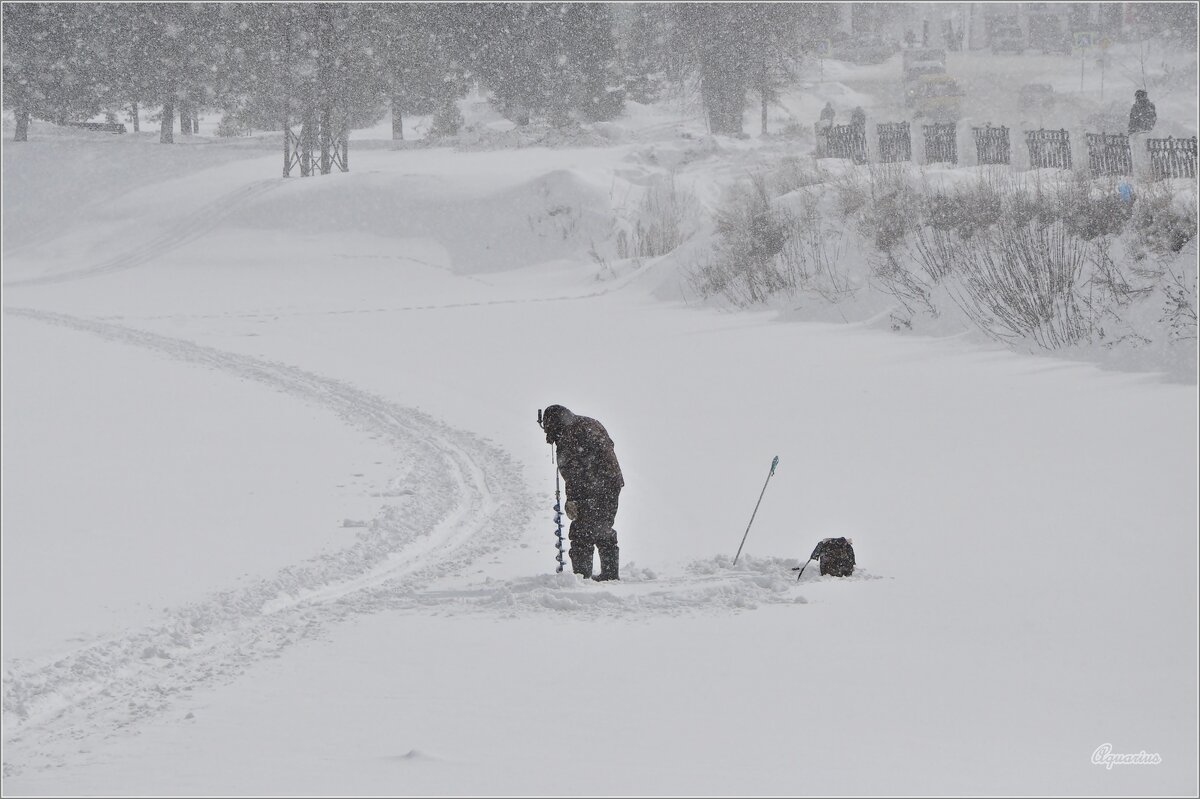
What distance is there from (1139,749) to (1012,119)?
54265 millimetres

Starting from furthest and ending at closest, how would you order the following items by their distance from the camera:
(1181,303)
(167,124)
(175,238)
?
(167,124) < (175,238) < (1181,303)

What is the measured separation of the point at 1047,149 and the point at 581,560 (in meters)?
21.1

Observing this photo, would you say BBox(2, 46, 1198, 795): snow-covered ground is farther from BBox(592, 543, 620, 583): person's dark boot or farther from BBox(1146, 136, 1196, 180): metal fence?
BBox(1146, 136, 1196, 180): metal fence

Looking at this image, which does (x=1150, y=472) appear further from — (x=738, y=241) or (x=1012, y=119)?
(x=1012, y=119)

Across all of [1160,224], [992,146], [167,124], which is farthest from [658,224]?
[167,124]

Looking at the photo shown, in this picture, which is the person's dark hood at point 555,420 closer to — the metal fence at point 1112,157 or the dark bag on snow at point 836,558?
the dark bag on snow at point 836,558

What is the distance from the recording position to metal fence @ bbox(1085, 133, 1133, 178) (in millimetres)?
23344

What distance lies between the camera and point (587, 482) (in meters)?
8.40

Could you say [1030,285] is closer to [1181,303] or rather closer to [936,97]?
[1181,303]

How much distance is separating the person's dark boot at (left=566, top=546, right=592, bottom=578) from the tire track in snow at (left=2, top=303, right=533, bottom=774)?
3.41 ft

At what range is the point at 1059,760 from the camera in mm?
5570

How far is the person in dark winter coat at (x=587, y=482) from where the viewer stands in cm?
832

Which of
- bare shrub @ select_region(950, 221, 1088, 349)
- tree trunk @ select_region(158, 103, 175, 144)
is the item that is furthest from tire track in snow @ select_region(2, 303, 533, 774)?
tree trunk @ select_region(158, 103, 175, 144)

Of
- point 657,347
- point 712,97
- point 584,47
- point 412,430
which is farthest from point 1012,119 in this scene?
point 412,430
